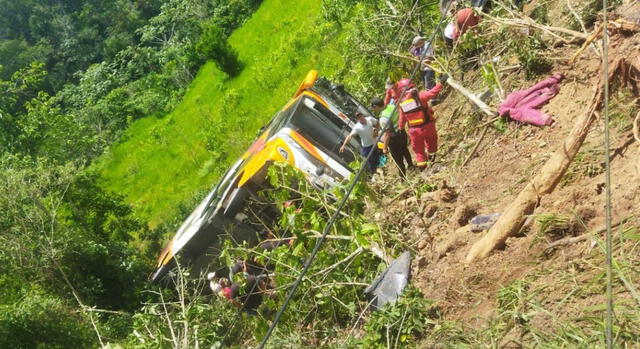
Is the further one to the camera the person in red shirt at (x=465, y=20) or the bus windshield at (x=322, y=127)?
the bus windshield at (x=322, y=127)

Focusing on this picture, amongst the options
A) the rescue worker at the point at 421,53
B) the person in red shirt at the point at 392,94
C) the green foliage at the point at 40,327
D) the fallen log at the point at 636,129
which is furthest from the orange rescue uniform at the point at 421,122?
the green foliage at the point at 40,327

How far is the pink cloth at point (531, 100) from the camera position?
6.86m

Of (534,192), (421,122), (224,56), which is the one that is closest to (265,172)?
(421,122)

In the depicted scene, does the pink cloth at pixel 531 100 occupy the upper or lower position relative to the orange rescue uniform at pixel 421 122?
upper

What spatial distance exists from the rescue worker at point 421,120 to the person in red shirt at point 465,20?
1.38m

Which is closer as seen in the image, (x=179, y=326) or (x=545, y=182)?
(x=545, y=182)

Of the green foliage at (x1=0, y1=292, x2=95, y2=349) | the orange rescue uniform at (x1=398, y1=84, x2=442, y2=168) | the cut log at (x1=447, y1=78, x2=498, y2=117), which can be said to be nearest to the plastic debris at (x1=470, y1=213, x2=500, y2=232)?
the cut log at (x1=447, y1=78, x2=498, y2=117)

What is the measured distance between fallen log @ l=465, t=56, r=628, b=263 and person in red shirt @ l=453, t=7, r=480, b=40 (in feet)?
11.9

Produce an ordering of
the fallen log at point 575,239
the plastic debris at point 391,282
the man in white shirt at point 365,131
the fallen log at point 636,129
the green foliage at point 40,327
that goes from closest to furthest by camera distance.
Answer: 1. the fallen log at point 575,239
2. the fallen log at point 636,129
3. the plastic debris at point 391,282
4. the green foliage at point 40,327
5. the man in white shirt at point 365,131

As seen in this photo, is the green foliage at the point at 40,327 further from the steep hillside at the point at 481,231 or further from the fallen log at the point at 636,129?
the fallen log at the point at 636,129

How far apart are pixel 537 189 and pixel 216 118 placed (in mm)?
16121

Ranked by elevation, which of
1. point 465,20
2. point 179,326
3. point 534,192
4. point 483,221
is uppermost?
point 465,20

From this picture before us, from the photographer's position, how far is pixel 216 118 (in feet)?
67.0

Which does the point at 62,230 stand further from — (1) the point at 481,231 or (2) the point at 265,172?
(1) the point at 481,231
